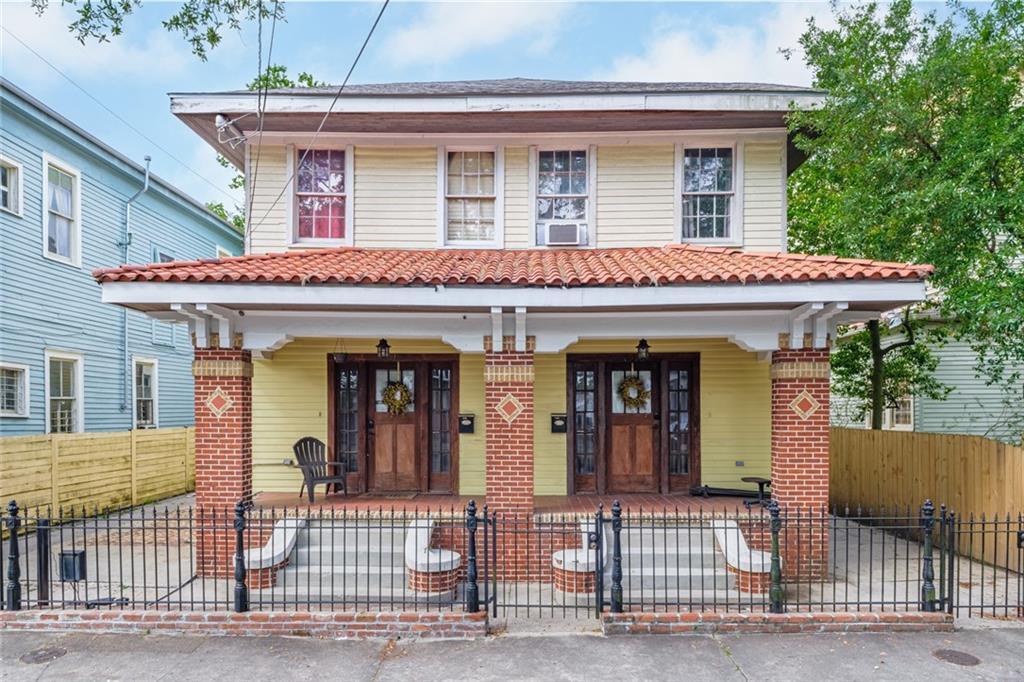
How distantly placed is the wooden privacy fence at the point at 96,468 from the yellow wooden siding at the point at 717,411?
6.49 meters

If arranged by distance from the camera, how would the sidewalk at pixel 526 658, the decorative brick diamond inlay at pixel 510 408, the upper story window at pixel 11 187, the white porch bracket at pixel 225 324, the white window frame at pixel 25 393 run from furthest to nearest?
the white window frame at pixel 25 393, the upper story window at pixel 11 187, the decorative brick diamond inlay at pixel 510 408, the white porch bracket at pixel 225 324, the sidewalk at pixel 526 658

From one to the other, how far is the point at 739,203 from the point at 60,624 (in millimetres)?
9698

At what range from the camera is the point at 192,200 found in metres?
16.0

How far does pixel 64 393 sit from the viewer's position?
12.0m

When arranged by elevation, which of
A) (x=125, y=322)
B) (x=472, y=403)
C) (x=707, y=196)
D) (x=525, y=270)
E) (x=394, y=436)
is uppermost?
(x=707, y=196)

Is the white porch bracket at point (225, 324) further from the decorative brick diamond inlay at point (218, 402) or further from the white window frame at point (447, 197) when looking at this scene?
the white window frame at point (447, 197)

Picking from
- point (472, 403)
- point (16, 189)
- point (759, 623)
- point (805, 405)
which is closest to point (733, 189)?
point (805, 405)

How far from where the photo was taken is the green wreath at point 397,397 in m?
9.40

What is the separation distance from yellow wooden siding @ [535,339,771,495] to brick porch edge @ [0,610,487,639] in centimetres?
378

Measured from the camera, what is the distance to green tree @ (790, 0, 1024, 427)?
7.41 m

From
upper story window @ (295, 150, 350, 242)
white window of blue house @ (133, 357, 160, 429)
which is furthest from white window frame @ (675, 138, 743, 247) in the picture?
white window of blue house @ (133, 357, 160, 429)

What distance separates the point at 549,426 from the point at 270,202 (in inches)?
215

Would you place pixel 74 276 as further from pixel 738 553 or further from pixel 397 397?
pixel 738 553

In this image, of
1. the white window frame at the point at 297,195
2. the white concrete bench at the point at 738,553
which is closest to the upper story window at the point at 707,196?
the white concrete bench at the point at 738,553
